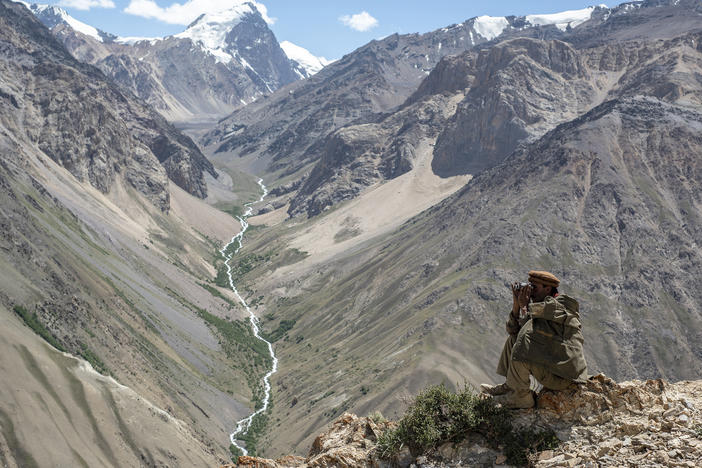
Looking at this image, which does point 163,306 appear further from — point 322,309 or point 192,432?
point 192,432

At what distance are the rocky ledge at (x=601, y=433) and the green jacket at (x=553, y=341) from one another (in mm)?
918

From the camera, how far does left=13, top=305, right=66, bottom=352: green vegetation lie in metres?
81.8

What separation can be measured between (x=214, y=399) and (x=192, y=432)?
26719mm

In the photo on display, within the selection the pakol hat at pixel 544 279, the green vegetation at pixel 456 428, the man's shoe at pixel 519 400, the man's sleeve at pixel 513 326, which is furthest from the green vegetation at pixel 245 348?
the pakol hat at pixel 544 279

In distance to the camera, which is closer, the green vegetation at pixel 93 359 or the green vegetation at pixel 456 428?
the green vegetation at pixel 456 428

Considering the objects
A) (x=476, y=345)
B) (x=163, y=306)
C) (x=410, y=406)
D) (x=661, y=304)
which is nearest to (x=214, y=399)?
(x=163, y=306)

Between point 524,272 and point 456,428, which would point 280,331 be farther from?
point 456,428

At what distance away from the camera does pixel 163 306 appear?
137 m

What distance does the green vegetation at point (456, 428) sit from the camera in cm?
1622

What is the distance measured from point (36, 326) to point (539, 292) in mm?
81165

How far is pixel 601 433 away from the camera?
1568 cm

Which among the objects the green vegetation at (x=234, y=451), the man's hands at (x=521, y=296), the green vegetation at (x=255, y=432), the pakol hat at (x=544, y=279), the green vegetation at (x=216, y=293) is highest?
the pakol hat at (x=544, y=279)

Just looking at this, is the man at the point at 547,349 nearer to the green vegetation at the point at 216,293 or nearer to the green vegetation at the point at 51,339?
the green vegetation at the point at 51,339

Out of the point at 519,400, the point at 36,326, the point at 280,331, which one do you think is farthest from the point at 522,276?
the point at 519,400
